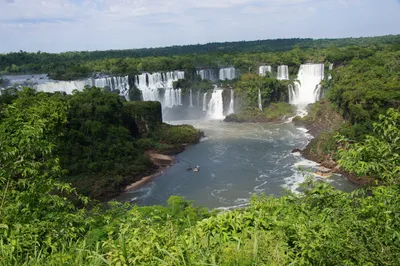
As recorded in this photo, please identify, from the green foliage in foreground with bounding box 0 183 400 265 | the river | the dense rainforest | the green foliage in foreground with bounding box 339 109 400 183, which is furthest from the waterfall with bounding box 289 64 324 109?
the green foliage in foreground with bounding box 339 109 400 183

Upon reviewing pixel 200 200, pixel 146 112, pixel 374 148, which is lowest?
pixel 200 200

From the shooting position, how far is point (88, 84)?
125 ft

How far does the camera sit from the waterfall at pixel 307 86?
42969 mm

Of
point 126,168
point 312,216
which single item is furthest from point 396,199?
point 126,168

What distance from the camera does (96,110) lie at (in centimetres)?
2592

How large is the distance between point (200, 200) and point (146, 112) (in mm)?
13884

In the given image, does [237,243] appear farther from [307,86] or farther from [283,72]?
[283,72]

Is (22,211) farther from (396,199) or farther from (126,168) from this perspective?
(126,168)

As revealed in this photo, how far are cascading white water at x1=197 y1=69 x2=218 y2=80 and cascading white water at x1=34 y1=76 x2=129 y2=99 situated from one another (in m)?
10.0

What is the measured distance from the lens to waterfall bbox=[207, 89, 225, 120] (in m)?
41.0

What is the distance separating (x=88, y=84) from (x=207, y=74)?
1541cm

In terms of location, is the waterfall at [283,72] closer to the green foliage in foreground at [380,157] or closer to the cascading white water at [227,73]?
the cascading white water at [227,73]

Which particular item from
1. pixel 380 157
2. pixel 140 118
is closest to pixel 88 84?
pixel 140 118

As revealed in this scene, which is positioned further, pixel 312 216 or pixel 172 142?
pixel 172 142
